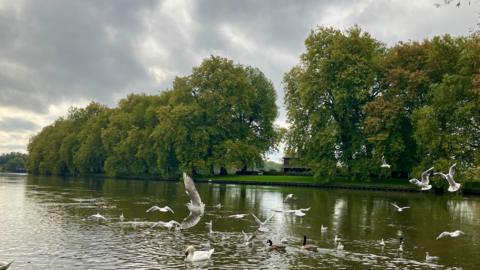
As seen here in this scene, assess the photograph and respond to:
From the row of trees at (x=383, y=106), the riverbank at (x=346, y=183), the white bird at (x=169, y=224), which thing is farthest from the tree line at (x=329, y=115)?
the white bird at (x=169, y=224)

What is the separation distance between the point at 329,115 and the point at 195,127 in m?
24.8

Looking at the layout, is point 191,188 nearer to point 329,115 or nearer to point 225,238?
point 225,238

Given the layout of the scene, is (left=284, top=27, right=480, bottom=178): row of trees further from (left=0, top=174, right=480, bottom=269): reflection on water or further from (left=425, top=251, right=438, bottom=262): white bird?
(left=425, top=251, right=438, bottom=262): white bird

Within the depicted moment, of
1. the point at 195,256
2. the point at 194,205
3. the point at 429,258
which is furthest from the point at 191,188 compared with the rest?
the point at 429,258

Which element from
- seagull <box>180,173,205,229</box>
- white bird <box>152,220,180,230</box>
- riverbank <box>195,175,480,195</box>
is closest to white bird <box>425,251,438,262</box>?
seagull <box>180,173,205,229</box>

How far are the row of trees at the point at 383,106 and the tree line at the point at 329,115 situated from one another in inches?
6.0

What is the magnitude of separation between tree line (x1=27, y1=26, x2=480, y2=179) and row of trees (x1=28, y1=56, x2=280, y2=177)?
199mm

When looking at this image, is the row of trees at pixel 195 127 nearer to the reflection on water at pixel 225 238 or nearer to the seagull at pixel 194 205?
the reflection on water at pixel 225 238

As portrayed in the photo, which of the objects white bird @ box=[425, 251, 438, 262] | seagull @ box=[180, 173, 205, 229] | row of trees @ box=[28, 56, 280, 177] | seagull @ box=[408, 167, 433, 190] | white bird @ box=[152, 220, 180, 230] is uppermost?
row of trees @ box=[28, 56, 280, 177]

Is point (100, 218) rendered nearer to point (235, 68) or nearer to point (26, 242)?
point (26, 242)

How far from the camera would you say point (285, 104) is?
84.4 m

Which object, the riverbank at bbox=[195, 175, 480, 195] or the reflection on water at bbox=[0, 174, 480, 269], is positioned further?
the riverbank at bbox=[195, 175, 480, 195]

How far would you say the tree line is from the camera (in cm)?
5869

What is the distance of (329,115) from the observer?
74562mm
